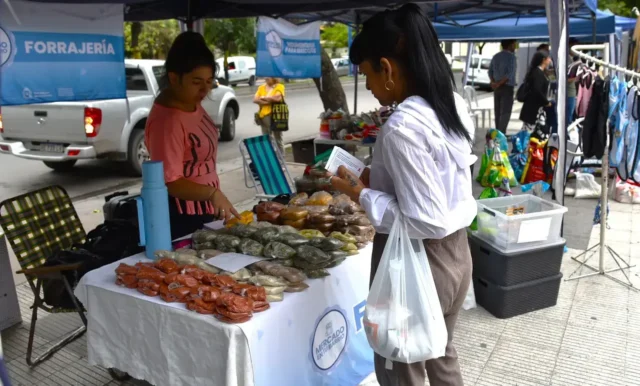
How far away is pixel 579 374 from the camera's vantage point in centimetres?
305

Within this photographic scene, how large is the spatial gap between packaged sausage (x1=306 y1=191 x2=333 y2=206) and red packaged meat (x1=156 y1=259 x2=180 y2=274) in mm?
964

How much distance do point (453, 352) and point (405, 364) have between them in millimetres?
290

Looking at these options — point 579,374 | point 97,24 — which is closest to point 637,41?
point 579,374

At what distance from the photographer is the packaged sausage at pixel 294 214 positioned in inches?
108

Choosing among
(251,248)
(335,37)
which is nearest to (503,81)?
(251,248)

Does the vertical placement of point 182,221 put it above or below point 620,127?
below

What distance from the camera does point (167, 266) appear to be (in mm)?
2205

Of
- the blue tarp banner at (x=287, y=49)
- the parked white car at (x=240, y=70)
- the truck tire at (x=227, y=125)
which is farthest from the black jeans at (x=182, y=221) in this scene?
the parked white car at (x=240, y=70)

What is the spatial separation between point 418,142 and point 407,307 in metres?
0.55

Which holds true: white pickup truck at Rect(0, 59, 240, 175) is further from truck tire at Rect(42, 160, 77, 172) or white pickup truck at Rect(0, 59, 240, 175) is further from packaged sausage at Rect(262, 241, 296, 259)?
packaged sausage at Rect(262, 241, 296, 259)

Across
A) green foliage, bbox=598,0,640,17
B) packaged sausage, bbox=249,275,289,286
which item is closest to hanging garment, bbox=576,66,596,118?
packaged sausage, bbox=249,275,289,286

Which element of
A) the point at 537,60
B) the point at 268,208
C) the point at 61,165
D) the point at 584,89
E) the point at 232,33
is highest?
the point at 232,33

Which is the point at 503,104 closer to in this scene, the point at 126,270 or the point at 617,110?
the point at 617,110

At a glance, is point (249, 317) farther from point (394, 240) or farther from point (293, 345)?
point (394, 240)
